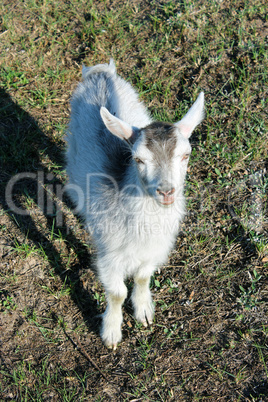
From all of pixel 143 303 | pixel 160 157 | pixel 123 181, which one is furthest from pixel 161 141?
pixel 143 303

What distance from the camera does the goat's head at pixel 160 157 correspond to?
290cm

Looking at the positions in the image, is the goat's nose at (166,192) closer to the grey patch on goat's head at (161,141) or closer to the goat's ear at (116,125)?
the grey patch on goat's head at (161,141)

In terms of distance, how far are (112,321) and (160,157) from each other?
155 cm

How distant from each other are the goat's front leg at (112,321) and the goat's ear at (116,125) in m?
1.27

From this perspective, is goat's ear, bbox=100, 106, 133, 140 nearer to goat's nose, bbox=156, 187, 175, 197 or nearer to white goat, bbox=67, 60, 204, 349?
white goat, bbox=67, 60, 204, 349

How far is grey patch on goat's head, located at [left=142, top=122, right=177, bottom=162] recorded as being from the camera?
2.96 metres

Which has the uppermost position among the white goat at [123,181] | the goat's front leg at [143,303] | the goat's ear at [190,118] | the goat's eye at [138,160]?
the goat's ear at [190,118]

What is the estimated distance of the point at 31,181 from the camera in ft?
16.0

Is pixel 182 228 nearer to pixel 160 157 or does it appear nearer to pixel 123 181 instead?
pixel 123 181

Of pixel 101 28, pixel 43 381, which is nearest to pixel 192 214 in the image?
pixel 43 381

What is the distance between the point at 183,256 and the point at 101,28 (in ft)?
10.5

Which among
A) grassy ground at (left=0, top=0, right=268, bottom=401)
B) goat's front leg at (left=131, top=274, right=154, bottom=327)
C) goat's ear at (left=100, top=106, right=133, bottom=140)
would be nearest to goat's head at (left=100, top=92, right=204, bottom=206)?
goat's ear at (left=100, top=106, right=133, bottom=140)

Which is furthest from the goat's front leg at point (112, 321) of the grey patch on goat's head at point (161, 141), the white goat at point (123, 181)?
the grey patch on goat's head at point (161, 141)

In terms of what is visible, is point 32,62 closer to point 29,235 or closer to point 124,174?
point 29,235
